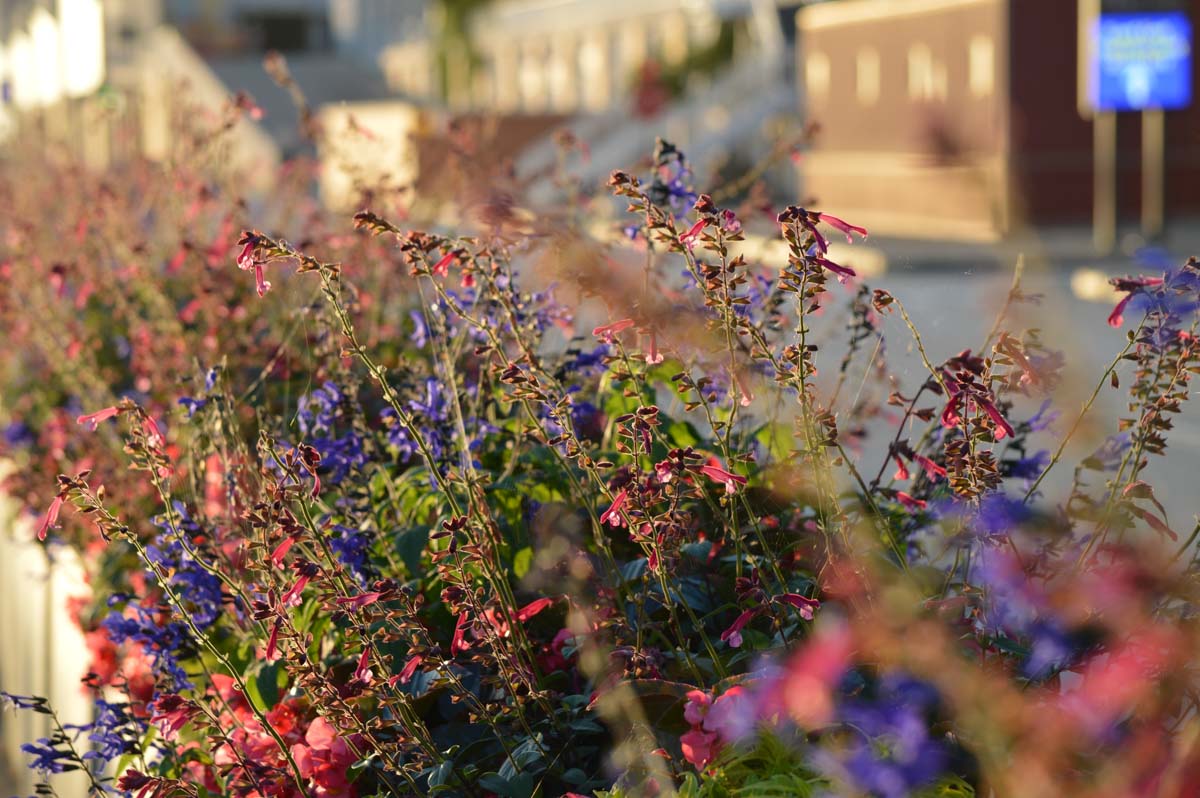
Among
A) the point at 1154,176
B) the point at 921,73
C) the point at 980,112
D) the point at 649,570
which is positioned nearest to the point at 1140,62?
the point at 1154,176

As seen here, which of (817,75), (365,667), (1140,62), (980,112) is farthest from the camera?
(817,75)

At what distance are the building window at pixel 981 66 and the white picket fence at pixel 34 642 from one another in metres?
18.4

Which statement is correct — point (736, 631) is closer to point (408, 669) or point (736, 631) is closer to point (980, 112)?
point (408, 669)

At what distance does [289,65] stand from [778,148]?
7234 cm

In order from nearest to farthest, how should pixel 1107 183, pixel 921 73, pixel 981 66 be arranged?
pixel 1107 183, pixel 981 66, pixel 921 73

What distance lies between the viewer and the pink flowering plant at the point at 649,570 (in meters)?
2.08

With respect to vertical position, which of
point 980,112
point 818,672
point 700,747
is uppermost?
point 980,112

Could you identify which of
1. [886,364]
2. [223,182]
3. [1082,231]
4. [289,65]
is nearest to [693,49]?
[1082,231]

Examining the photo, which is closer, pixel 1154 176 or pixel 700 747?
pixel 700 747

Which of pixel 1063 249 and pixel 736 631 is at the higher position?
→ pixel 736 631

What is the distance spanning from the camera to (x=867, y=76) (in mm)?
26797

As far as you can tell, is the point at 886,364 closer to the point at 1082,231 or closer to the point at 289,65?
the point at 1082,231

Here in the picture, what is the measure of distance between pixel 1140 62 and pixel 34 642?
620 inches

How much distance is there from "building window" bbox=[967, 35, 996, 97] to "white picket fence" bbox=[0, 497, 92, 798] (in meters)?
18.4
